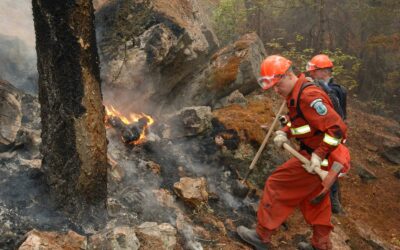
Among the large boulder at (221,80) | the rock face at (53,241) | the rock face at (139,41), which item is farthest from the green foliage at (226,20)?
the rock face at (53,241)

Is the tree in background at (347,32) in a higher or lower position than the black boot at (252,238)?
higher

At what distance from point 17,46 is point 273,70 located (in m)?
4.53

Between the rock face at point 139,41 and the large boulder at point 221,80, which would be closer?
the rock face at point 139,41

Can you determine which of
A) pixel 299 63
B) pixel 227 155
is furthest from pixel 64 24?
pixel 299 63

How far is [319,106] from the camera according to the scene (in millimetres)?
3824

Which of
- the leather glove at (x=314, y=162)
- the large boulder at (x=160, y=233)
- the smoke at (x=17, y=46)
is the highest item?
the smoke at (x=17, y=46)

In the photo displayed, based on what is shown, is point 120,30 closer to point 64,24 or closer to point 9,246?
point 64,24

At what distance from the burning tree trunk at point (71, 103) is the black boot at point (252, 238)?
5.76 ft

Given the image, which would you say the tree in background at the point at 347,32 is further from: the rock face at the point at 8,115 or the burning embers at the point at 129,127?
the rock face at the point at 8,115

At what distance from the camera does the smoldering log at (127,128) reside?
5516mm

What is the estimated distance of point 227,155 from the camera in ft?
19.4

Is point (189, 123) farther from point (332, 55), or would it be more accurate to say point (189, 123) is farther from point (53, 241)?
point (332, 55)

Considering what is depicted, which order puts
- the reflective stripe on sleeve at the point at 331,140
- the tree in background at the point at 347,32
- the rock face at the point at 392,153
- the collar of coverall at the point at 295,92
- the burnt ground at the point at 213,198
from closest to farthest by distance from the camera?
the reflective stripe on sleeve at the point at 331,140, the burnt ground at the point at 213,198, the collar of coverall at the point at 295,92, the rock face at the point at 392,153, the tree in background at the point at 347,32

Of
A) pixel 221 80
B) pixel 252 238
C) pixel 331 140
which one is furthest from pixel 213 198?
pixel 221 80
